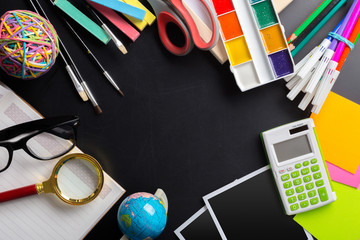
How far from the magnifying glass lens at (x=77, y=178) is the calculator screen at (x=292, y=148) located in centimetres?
39

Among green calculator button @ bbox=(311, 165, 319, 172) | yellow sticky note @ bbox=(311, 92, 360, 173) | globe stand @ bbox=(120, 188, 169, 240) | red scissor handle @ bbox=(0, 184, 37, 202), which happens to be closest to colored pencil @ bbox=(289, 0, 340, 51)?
yellow sticky note @ bbox=(311, 92, 360, 173)

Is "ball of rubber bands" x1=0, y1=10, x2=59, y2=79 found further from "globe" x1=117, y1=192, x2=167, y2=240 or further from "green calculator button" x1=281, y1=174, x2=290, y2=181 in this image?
"green calculator button" x1=281, y1=174, x2=290, y2=181

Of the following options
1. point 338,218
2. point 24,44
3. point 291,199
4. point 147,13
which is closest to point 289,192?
point 291,199

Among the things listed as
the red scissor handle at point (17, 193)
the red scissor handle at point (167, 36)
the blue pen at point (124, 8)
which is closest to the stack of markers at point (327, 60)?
the red scissor handle at point (167, 36)

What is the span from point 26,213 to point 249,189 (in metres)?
0.47

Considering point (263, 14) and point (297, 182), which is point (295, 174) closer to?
point (297, 182)

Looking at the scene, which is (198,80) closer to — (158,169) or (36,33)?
(158,169)

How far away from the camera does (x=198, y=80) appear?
794 millimetres

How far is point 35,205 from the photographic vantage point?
2.45 ft

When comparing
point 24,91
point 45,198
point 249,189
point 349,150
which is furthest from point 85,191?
point 349,150

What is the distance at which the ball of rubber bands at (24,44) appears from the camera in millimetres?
650

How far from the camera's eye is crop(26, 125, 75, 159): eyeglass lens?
29.4 inches

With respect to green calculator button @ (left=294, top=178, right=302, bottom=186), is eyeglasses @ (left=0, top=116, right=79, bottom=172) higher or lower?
higher

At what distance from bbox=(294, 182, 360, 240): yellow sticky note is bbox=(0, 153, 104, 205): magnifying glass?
0.44 meters
